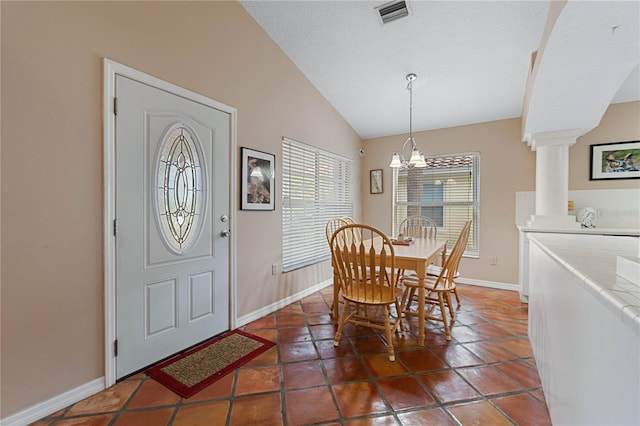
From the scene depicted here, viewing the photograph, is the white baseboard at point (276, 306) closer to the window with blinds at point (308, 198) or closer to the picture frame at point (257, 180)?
the window with blinds at point (308, 198)

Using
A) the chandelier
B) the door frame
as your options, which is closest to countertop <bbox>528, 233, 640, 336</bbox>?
the chandelier

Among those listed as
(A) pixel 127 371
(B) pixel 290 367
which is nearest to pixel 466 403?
(B) pixel 290 367

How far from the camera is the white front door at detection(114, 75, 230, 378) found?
1843 millimetres

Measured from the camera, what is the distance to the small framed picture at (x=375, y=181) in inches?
189

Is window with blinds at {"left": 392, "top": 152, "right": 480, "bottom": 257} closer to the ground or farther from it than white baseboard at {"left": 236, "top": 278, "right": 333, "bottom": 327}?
farther from it

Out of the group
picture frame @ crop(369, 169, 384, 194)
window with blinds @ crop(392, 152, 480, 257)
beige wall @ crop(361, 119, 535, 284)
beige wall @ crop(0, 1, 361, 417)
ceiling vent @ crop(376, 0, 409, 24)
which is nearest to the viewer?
beige wall @ crop(0, 1, 361, 417)

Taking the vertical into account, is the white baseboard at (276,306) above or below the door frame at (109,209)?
below

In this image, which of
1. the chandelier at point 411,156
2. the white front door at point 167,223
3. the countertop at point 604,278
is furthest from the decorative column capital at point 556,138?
the white front door at point 167,223

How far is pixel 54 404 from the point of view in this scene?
1.54 meters

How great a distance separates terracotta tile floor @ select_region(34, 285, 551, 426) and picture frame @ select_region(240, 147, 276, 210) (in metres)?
1.25

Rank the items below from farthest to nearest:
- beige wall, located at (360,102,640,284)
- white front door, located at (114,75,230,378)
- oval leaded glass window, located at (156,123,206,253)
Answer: beige wall, located at (360,102,640,284) < oval leaded glass window, located at (156,123,206,253) < white front door, located at (114,75,230,378)

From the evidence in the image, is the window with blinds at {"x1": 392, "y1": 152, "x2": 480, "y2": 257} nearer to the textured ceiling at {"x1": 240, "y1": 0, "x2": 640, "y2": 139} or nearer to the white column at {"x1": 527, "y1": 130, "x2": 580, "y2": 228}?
the textured ceiling at {"x1": 240, "y1": 0, "x2": 640, "y2": 139}

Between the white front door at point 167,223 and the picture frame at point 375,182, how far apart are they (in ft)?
9.62

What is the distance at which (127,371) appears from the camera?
72.8 inches
